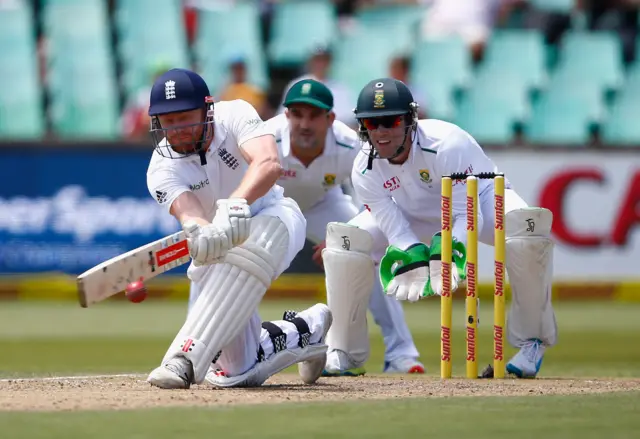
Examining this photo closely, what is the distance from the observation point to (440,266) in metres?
5.50

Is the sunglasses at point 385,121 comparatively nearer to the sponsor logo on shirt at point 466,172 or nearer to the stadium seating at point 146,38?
the sponsor logo on shirt at point 466,172

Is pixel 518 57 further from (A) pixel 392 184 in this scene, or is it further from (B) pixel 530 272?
(B) pixel 530 272

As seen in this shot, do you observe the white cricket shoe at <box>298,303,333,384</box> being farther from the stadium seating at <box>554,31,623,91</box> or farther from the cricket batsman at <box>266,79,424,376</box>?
the stadium seating at <box>554,31,623,91</box>

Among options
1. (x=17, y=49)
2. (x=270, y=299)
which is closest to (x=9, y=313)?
(x=270, y=299)

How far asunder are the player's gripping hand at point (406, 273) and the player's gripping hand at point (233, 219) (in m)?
0.96

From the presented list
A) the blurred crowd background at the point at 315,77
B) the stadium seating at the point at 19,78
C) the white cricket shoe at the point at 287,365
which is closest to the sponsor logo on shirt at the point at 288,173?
the white cricket shoe at the point at 287,365

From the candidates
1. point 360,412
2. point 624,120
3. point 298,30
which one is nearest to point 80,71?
point 298,30

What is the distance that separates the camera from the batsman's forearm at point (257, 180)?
16.3ft

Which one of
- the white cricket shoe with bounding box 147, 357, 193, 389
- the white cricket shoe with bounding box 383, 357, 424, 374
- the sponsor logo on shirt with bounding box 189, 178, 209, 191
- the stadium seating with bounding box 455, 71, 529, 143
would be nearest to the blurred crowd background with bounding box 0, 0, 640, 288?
the stadium seating with bounding box 455, 71, 529, 143

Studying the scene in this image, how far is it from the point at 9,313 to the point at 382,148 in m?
5.20

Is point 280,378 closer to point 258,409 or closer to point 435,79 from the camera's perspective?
point 258,409

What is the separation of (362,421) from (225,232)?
1.11 metres

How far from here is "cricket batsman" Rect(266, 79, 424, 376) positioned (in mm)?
6633

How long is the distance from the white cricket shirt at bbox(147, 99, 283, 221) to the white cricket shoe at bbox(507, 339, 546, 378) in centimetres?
135
